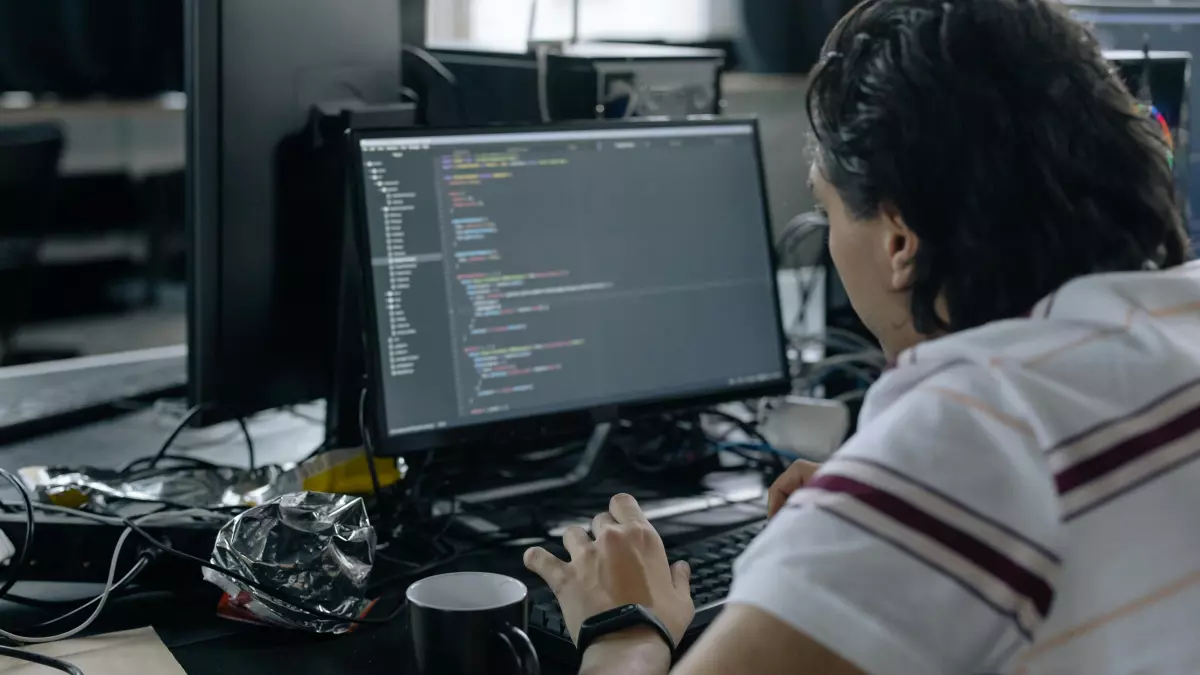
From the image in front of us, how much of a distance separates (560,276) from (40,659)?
0.61 meters

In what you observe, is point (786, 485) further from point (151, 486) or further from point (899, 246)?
point (151, 486)

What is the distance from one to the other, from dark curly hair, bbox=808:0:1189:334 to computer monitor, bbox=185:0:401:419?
0.69 metres

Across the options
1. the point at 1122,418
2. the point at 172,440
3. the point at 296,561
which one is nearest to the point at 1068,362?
the point at 1122,418

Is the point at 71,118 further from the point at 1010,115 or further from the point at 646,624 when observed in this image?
the point at 1010,115

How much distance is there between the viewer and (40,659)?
0.93 m

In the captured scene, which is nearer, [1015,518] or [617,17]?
[1015,518]

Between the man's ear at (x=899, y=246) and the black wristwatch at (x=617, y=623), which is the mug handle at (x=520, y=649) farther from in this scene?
the man's ear at (x=899, y=246)

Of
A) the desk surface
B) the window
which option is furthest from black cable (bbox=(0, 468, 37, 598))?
the window

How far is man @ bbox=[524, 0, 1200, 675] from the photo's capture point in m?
0.64

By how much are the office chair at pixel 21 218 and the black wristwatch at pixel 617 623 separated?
0.90m

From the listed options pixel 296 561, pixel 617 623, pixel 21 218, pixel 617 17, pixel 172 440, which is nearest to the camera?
pixel 617 623

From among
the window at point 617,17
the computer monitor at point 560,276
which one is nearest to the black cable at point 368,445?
the computer monitor at point 560,276

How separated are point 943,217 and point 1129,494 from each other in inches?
8.0

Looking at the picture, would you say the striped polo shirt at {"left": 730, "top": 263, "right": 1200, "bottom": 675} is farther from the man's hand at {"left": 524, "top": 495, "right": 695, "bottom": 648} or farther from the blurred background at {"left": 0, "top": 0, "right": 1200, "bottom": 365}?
the blurred background at {"left": 0, "top": 0, "right": 1200, "bottom": 365}
